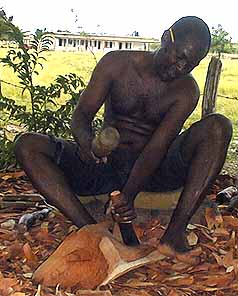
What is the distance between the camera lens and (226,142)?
8.54 feet

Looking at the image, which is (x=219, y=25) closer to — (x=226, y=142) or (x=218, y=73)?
(x=218, y=73)

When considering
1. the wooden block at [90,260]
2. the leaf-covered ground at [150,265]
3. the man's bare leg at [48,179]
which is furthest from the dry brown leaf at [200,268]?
the man's bare leg at [48,179]

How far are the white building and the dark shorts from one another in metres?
1.13

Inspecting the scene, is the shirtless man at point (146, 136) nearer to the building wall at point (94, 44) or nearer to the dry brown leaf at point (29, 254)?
the dry brown leaf at point (29, 254)

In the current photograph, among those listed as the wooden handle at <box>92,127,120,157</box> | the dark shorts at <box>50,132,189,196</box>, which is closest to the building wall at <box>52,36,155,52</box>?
the dark shorts at <box>50,132,189,196</box>

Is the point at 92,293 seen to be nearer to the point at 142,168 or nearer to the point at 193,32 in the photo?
the point at 142,168

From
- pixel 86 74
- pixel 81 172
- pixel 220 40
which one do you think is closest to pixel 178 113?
pixel 81 172

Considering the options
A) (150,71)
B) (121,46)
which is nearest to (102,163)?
(150,71)

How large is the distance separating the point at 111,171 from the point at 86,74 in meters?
1.82

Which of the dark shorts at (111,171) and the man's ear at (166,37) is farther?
the dark shorts at (111,171)

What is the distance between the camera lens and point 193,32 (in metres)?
2.48

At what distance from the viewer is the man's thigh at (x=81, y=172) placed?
2.80m

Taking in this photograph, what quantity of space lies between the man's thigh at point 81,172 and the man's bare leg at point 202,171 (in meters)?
0.47

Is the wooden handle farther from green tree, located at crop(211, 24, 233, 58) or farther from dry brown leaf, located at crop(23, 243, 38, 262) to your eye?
green tree, located at crop(211, 24, 233, 58)
